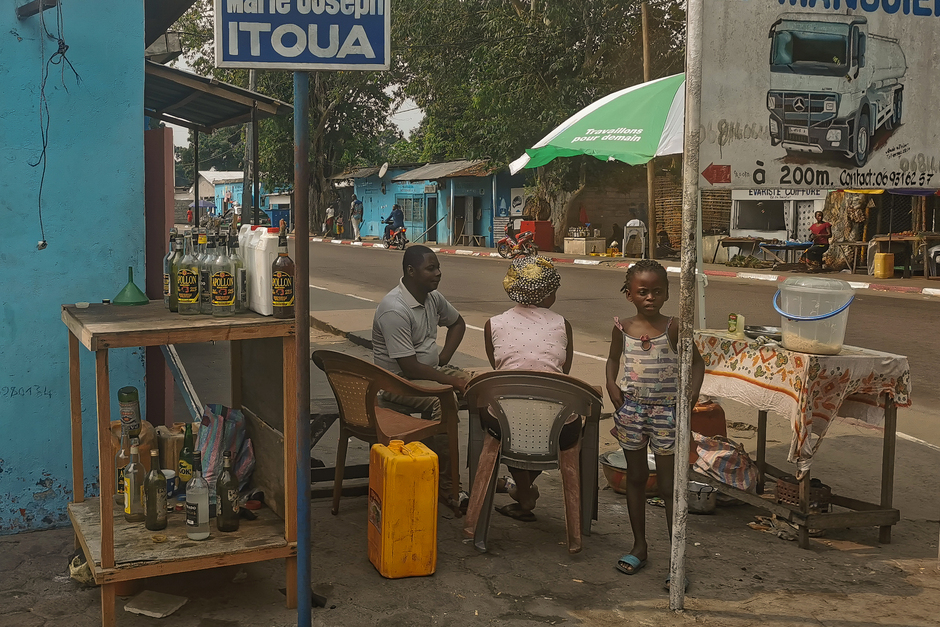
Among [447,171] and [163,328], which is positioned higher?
[447,171]

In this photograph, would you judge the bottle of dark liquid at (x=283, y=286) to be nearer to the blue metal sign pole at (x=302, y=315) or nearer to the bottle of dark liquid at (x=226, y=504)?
the blue metal sign pole at (x=302, y=315)

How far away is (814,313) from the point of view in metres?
4.71

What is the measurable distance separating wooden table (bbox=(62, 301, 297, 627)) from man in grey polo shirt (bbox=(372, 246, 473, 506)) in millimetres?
1261

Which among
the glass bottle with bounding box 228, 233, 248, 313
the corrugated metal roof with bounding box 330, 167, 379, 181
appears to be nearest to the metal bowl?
the glass bottle with bounding box 228, 233, 248, 313

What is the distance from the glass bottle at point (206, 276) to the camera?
12.5 ft

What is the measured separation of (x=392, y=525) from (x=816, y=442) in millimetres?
2150

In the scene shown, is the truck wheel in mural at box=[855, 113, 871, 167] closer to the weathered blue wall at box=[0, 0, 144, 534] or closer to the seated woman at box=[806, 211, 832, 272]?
the weathered blue wall at box=[0, 0, 144, 534]

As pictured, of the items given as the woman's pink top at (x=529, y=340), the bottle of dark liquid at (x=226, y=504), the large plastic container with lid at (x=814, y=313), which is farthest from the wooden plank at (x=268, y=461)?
the large plastic container with lid at (x=814, y=313)

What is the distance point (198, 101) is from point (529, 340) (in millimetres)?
6198

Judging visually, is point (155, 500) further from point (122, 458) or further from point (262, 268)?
point (262, 268)

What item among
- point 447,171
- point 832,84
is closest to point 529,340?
point 832,84

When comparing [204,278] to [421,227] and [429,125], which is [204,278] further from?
[429,125]

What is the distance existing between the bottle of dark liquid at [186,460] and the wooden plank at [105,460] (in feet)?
2.02

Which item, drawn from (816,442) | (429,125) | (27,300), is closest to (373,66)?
(27,300)
